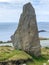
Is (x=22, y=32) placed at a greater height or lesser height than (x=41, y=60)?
greater

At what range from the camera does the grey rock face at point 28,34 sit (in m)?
42.0

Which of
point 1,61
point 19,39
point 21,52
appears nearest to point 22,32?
point 19,39

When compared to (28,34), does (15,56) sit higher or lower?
lower

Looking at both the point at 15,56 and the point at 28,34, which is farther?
the point at 28,34

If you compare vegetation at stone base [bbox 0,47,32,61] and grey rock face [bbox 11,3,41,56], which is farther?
grey rock face [bbox 11,3,41,56]

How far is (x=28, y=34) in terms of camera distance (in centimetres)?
4241

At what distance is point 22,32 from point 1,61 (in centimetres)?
643

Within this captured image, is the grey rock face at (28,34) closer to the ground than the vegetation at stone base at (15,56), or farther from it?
farther from it

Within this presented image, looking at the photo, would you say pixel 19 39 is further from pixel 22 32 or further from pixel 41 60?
pixel 41 60

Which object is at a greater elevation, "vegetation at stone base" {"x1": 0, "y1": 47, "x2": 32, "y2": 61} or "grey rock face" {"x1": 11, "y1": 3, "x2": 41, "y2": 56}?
"grey rock face" {"x1": 11, "y1": 3, "x2": 41, "y2": 56}

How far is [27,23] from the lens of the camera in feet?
140

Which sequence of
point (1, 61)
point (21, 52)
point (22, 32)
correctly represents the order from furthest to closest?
point (22, 32)
point (21, 52)
point (1, 61)

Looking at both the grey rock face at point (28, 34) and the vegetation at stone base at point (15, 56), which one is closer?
the vegetation at stone base at point (15, 56)

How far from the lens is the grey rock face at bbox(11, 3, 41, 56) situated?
4203 cm
